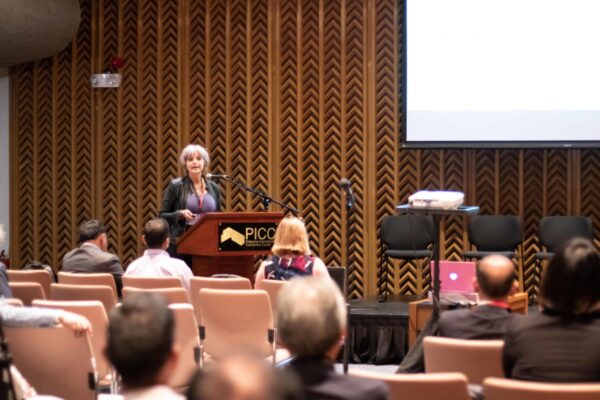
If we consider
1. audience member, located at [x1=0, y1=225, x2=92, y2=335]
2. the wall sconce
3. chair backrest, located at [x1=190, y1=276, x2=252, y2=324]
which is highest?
the wall sconce

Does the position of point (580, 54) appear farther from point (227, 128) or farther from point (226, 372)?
point (226, 372)

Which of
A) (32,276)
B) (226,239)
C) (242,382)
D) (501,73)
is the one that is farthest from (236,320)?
(501,73)

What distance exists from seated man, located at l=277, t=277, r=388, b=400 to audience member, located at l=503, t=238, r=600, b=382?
889 millimetres

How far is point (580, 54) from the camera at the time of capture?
9477 mm

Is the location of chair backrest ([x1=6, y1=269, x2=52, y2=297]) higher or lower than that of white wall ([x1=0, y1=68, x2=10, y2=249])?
lower

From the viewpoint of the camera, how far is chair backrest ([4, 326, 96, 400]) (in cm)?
404

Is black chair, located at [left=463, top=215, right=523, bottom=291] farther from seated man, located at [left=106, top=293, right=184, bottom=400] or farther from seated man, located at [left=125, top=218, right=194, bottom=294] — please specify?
seated man, located at [left=106, top=293, right=184, bottom=400]

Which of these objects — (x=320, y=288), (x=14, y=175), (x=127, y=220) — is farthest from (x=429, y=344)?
(x=14, y=175)

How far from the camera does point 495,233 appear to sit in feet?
30.8

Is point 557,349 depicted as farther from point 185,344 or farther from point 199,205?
point 199,205

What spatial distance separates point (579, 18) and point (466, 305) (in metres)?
4.49

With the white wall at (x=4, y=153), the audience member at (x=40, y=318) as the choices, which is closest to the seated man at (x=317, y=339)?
the audience member at (x=40, y=318)

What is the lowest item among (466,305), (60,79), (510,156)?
(466,305)

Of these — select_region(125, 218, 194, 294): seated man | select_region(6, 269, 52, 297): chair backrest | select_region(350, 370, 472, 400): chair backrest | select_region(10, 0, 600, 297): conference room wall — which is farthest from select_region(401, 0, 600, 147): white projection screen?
select_region(350, 370, 472, 400): chair backrest
